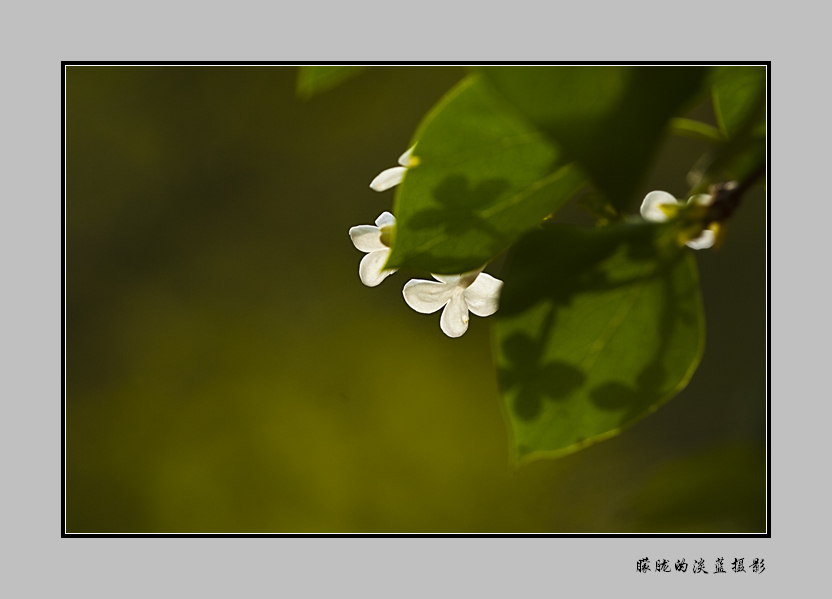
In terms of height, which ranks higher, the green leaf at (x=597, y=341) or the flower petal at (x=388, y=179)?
the flower petal at (x=388, y=179)

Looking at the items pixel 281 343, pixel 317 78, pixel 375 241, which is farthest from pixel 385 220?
pixel 281 343

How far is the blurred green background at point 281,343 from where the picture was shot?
6.71ft

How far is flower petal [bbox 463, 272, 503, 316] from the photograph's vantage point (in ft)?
1.97

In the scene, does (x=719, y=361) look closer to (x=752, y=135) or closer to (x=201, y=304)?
(x=201, y=304)

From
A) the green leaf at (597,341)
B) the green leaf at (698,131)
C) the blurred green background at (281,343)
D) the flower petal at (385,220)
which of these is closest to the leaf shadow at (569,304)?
the green leaf at (597,341)

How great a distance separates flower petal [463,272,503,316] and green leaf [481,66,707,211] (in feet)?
0.72

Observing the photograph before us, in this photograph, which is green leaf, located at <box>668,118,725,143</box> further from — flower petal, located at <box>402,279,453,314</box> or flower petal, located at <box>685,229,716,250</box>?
flower petal, located at <box>402,279,453,314</box>

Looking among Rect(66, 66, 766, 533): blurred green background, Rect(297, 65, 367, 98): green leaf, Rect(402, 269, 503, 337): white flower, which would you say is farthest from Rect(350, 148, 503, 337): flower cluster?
Rect(66, 66, 766, 533): blurred green background

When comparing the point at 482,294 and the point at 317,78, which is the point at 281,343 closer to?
the point at 482,294

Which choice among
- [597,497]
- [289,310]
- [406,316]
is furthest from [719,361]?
[289,310]

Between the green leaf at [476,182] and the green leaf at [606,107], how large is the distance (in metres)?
0.02

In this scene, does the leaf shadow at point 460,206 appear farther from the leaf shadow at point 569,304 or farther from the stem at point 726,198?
the stem at point 726,198

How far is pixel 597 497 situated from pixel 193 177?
1693mm

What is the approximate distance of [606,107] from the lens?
1.21 ft
